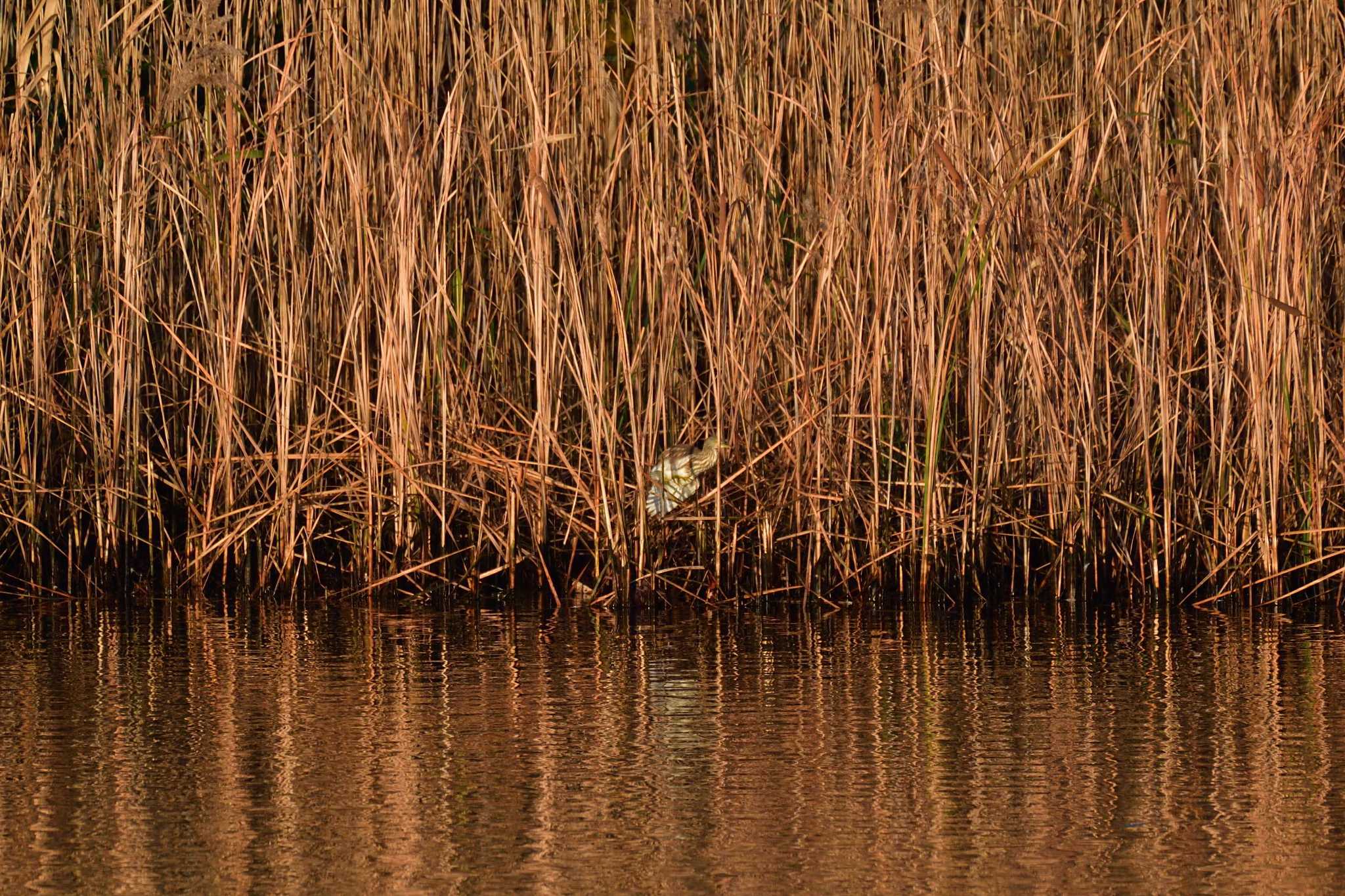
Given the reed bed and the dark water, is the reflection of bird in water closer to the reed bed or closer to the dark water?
the reed bed

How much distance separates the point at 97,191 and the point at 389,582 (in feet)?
3.42

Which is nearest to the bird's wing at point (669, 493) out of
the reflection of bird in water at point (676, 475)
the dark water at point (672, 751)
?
the reflection of bird in water at point (676, 475)

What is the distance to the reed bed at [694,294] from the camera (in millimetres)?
4148

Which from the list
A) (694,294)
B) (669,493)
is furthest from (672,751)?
(694,294)

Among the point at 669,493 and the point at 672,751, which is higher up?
the point at 669,493

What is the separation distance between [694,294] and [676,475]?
349 millimetres

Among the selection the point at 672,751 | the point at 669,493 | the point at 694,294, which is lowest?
the point at 672,751

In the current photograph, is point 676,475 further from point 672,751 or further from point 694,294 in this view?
point 672,751

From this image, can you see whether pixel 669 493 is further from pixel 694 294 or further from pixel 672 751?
pixel 672 751

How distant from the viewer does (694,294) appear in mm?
4145

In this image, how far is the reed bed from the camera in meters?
4.15

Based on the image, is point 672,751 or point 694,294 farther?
point 694,294

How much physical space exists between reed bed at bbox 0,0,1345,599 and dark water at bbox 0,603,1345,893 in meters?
0.23

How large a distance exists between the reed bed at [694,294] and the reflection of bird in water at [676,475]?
0.05 m
